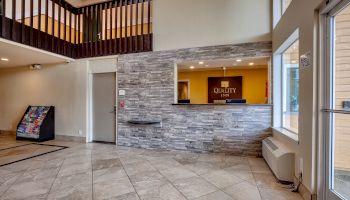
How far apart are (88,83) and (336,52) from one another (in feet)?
19.4

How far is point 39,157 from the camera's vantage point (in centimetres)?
468

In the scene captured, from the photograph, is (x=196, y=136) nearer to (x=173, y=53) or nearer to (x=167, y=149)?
(x=167, y=149)

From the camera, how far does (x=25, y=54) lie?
5461 mm

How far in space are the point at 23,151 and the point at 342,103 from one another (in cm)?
644

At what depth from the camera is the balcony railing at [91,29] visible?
5371mm

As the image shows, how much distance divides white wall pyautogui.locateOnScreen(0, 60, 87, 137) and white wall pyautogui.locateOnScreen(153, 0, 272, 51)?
8.92 ft

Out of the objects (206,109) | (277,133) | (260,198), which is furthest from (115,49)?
(260,198)

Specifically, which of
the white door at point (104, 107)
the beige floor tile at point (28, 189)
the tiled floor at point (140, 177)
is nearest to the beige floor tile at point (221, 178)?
the tiled floor at point (140, 177)

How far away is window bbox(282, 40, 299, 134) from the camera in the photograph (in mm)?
3492

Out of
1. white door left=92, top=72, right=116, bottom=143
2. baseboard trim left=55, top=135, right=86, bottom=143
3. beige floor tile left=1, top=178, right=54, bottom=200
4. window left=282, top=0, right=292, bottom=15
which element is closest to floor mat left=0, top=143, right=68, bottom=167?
baseboard trim left=55, top=135, right=86, bottom=143

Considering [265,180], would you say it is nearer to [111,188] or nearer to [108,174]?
[111,188]

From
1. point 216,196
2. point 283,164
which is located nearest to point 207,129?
point 283,164

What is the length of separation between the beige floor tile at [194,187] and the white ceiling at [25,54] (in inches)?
181

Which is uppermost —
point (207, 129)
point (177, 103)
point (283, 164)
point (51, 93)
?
point (51, 93)
